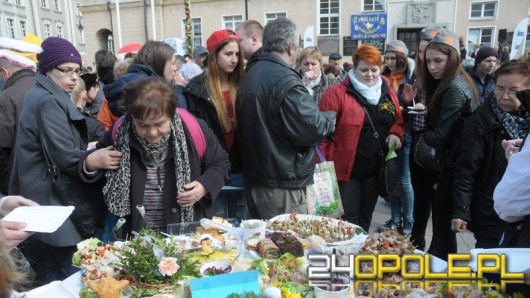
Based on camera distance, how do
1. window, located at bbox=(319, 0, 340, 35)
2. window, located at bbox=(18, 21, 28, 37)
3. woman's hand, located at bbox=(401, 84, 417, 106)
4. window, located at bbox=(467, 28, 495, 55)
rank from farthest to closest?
window, located at bbox=(18, 21, 28, 37), window, located at bbox=(319, 0, 340, 35), window, located at bbox=(467, 28, 495, 55), woman's hand, located at bbox=(401, 84, 417, 106)

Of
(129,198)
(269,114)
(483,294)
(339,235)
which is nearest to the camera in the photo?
(483,294)

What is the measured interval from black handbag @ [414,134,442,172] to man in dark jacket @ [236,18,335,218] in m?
1.04

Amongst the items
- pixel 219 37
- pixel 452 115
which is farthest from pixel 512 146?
pixel 219 37

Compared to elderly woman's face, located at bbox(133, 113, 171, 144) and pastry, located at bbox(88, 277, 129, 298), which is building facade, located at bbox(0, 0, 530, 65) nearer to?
elderly woman's face, located at bbox(133, 113, 171, 144)

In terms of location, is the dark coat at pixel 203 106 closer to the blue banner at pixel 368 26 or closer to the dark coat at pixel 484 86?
the dark coat at pixel 484 86

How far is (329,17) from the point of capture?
73.7 ft

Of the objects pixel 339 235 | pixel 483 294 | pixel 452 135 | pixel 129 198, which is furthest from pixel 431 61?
pixel 129 198

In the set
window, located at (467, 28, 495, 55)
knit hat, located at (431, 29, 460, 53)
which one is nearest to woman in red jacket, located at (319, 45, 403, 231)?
knit hat, located at (431, 29, 460, 53)

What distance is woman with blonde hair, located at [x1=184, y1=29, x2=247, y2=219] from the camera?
9.77 feet

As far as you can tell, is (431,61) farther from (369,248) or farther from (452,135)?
(369,248)

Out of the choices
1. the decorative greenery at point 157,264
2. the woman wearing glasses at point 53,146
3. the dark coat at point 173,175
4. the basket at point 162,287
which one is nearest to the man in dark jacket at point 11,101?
the woman wearing glasses at point 53,146

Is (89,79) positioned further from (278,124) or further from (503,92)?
(503,92)

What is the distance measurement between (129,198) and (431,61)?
2504 mm

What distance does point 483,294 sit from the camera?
1.46 meters
